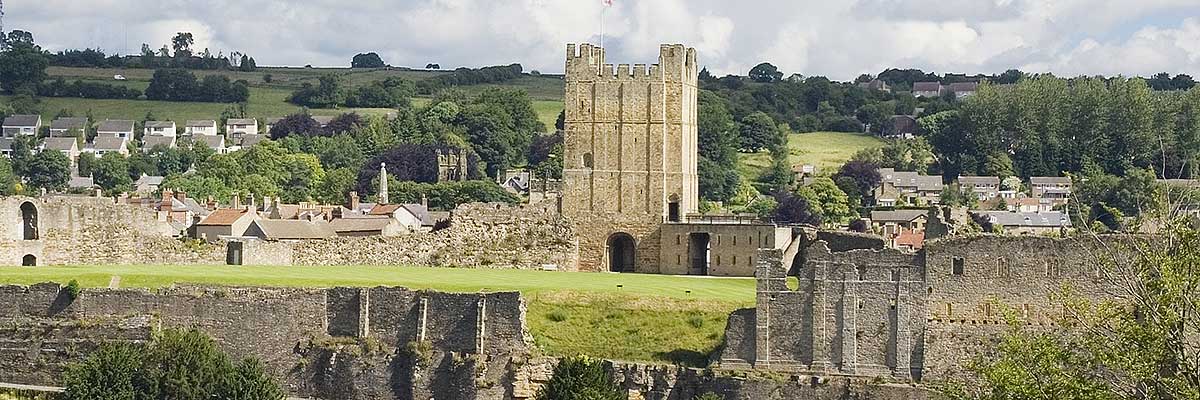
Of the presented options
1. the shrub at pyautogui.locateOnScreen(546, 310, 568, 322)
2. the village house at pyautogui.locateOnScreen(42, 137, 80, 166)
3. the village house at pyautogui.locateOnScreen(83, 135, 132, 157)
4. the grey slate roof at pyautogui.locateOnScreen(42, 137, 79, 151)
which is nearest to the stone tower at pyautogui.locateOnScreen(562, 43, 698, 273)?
the shrub at pyautogui.locateOnScreen(546, 310, 568, 322)

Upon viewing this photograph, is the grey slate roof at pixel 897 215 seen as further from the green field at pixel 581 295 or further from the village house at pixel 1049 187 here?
the green field at pixel 581 295

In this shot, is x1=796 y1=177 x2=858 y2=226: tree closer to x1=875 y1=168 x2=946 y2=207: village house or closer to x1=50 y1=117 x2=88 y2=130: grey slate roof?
x1=875 y1=168 x2=946 y2=207: village house

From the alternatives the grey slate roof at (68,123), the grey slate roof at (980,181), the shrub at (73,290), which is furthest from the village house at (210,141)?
the shrub at (73,290)

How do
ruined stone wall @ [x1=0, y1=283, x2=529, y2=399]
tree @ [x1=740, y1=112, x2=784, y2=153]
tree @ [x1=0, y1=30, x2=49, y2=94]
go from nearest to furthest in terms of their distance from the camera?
1. ruined stone wall @ [x1=0, y1=283, x2=529, y2=399]
2. tree @ [x1=740, y1=112, x2=784, y2=153]
3. tree @ [x1=0, y1=30, x2=49, y2=94]

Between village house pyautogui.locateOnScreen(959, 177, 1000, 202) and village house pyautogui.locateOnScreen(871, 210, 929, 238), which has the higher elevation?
village house pyautogui.locateOnScreen(959, 177, 1000, 202)

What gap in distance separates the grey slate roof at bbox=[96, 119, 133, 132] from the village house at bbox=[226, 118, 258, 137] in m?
6.80

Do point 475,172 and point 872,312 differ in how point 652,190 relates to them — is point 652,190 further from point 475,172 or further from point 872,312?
point 475,172

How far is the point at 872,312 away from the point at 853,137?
10220cm

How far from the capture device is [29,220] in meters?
60.1

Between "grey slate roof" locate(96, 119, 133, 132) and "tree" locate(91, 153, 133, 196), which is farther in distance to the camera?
"grey slate roof" locate(96, 119, 133, 132)

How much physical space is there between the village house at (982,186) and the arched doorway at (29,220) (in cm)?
6170

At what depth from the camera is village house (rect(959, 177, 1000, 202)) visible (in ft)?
375

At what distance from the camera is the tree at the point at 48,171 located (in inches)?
5379

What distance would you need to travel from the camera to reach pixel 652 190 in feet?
211
